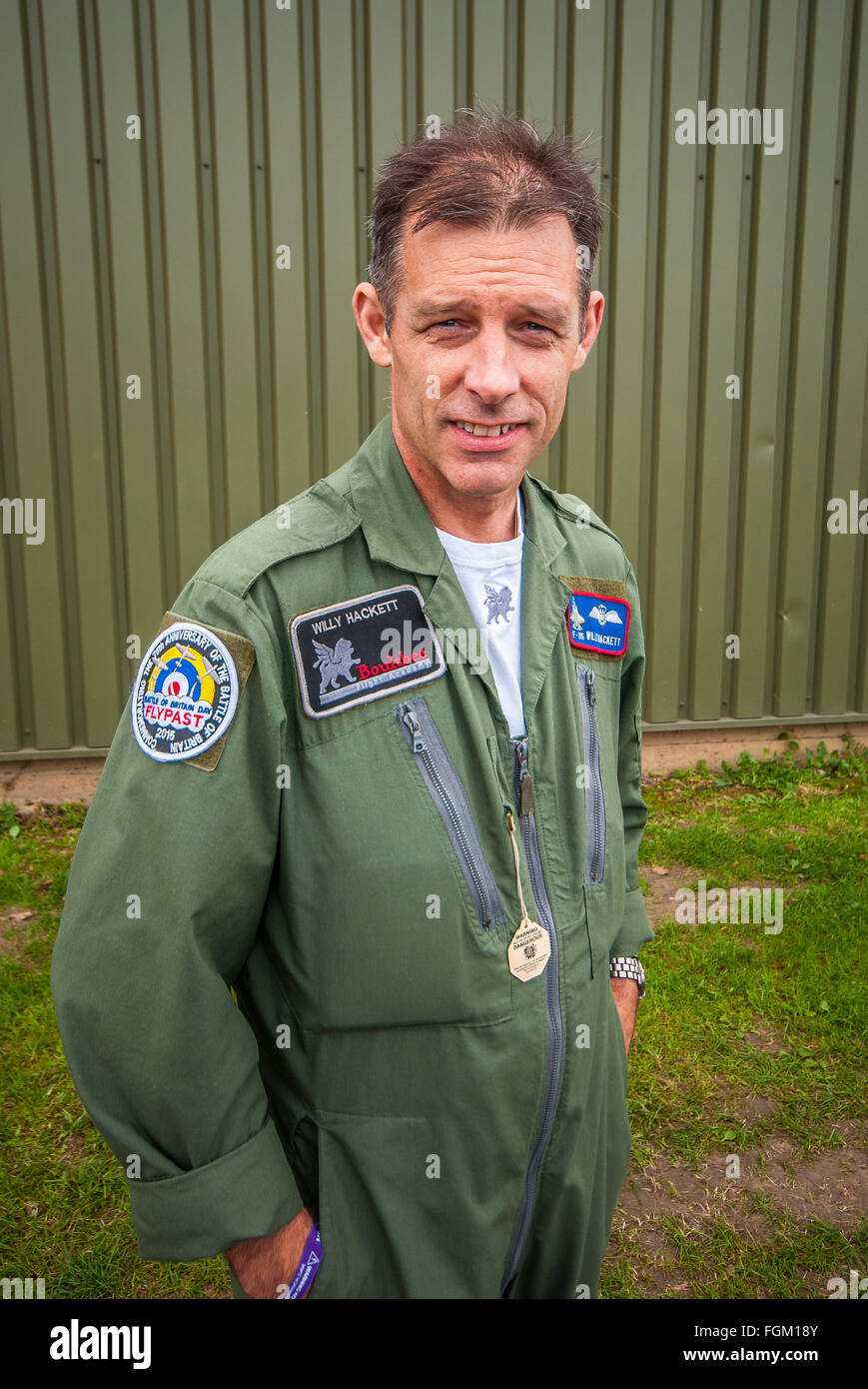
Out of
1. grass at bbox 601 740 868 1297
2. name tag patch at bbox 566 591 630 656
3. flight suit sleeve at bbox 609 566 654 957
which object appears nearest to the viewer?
name tag patch at bbox 566 591 630 656

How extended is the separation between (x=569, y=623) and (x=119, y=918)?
89 cm

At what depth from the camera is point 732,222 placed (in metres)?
5.38

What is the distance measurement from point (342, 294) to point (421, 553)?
4024 mm

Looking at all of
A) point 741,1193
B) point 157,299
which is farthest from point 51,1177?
point 157,299

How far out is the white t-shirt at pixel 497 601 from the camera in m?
1.65

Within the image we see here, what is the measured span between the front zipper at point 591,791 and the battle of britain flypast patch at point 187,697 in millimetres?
644

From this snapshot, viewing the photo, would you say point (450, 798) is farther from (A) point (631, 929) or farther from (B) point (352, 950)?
(A) point (631, 929)

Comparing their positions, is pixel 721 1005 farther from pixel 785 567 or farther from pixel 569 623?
pixel 785 567

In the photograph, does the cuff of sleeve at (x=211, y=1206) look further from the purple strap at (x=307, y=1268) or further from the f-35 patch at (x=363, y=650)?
the f-35 patch at (x=363, y=650)

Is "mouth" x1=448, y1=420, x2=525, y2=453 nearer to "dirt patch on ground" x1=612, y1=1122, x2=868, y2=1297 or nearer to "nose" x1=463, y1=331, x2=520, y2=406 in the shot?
"nose" x1=463, y1=331, x2=520, y2=406

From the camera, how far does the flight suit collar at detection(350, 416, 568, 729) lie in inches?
60.7

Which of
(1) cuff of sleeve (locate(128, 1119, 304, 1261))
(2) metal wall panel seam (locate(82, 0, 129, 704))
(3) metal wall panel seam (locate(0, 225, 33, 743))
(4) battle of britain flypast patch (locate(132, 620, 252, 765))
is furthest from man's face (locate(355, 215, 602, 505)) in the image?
(3) metal wall panel seam (locate(0, 225, 33, 743))

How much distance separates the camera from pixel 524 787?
1.56 m

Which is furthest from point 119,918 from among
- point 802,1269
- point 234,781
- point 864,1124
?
point 864,1124
